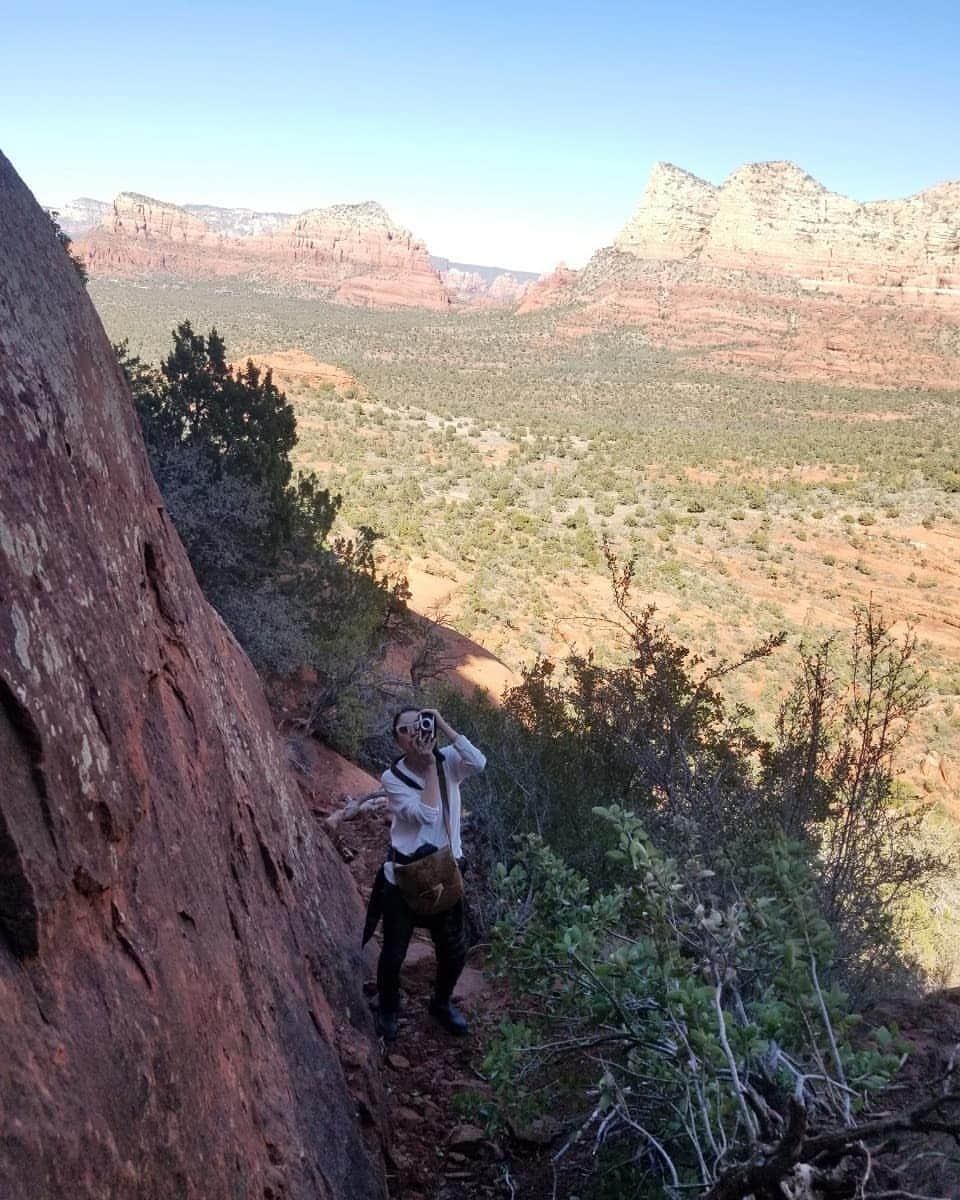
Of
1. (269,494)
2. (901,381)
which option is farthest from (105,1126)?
(901,381)

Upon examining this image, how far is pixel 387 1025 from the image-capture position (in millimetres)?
4457

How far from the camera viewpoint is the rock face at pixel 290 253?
4540 inches

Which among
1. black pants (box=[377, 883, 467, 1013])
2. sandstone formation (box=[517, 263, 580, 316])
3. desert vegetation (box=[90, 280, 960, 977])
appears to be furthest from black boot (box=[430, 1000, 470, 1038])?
sandstone formation (box=[517, 263, 580, 316])

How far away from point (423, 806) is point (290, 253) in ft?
448

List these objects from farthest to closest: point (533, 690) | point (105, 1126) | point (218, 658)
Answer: point (533, 690), point (218, 658), point (105, 1126)

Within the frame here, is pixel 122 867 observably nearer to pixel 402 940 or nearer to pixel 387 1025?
pixel 402 940

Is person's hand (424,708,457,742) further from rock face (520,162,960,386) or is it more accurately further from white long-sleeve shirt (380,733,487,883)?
rock face (520,162,960,386)

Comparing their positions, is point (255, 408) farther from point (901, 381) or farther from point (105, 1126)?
point (901, 381)

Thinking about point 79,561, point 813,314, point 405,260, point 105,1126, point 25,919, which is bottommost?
point 105,1126

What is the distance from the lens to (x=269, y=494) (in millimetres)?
10758

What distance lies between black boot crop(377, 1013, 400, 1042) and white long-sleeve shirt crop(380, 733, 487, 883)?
2.36 feet

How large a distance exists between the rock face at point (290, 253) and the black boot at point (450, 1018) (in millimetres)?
112974

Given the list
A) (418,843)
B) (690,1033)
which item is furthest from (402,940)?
(690,1033)

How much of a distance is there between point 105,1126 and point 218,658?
2.23 metres
